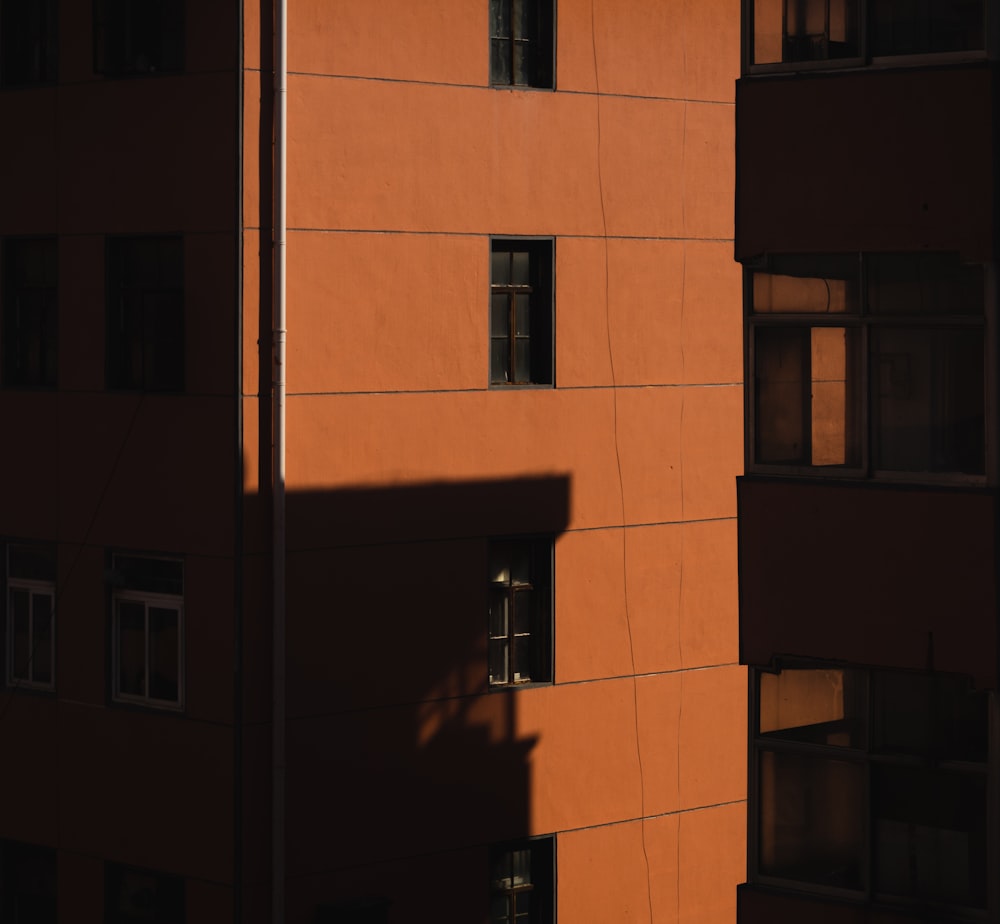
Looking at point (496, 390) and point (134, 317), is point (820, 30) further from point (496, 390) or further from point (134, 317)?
point (134, 317)

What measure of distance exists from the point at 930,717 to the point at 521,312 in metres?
8.97

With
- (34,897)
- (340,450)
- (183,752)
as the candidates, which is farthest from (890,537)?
(34,897)

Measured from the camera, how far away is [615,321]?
20.2m

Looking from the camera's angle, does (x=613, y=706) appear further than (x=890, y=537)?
Yes

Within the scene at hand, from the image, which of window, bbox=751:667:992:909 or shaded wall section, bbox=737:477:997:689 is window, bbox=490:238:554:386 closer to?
shaded wall section, bbox=737:477:997:689

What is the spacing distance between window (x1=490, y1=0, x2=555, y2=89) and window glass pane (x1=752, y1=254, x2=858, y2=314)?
7757 millimetres

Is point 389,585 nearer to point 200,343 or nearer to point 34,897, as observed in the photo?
point 200,343

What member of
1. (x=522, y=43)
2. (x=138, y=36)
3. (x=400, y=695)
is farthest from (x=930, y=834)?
(x=138, y=36)

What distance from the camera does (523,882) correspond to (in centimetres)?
1997

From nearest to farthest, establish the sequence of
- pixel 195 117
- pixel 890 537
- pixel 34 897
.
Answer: pixel 890 537
pixel 195 117
pixel 34 897

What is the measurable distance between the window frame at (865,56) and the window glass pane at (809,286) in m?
1.29

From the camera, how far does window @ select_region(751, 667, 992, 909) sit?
1172 cm

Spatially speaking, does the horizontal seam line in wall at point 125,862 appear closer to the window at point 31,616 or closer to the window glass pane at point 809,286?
the window at point 31,616

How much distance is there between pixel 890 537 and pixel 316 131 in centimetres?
862
